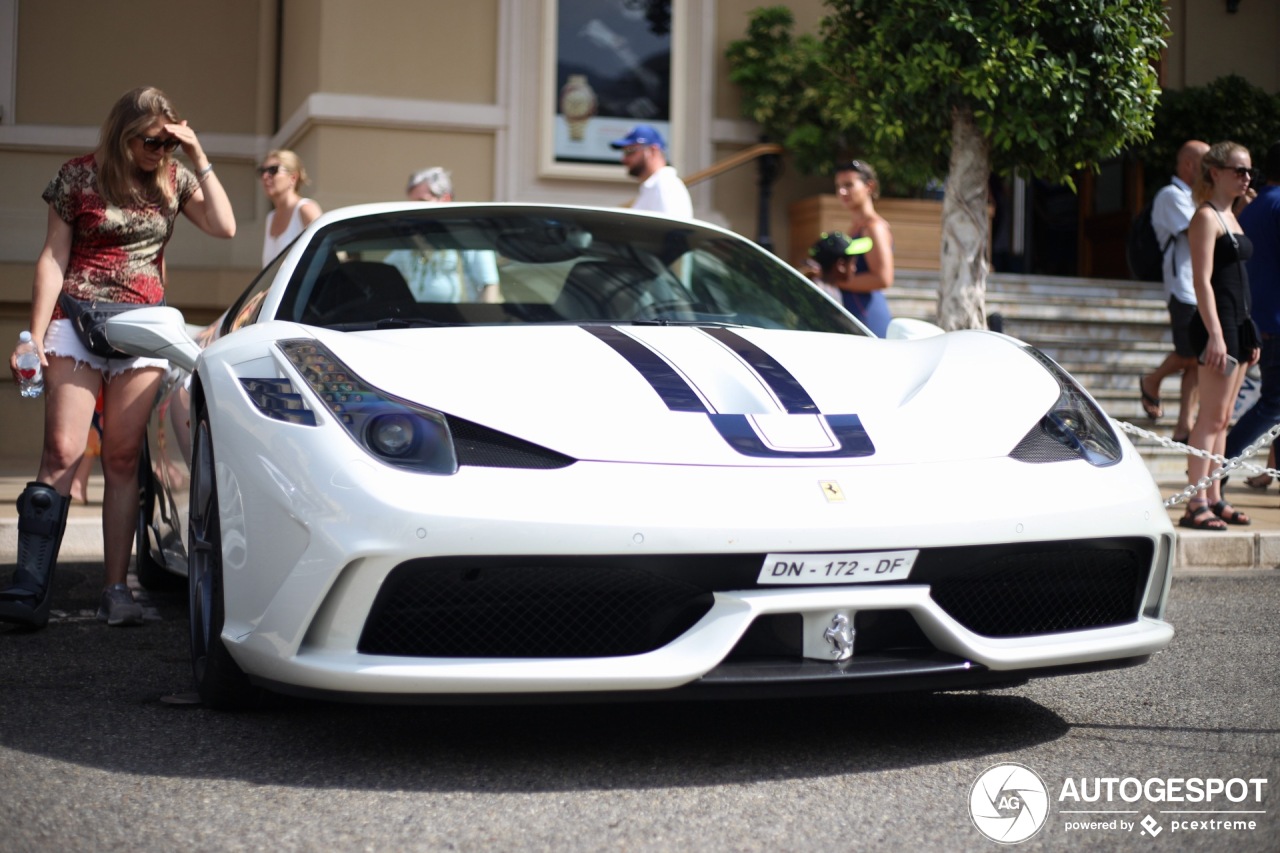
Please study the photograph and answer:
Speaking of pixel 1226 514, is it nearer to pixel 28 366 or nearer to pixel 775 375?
pixel 775 375

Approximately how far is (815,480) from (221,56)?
423 inches

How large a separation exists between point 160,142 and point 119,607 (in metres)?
1.40

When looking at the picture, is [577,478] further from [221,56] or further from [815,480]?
[221,56]

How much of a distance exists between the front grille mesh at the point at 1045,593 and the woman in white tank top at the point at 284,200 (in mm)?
4682

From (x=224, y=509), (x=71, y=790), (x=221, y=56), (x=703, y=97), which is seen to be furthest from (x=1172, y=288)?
(x=221, y=56)

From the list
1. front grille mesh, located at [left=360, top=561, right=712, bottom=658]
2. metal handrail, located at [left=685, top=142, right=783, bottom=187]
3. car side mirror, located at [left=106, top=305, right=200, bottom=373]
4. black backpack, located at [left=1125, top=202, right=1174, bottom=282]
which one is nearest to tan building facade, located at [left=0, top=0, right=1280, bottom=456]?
metal handrail, located at [left=685, top=142, right=783, bottom=187]

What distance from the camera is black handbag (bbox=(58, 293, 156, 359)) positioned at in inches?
182

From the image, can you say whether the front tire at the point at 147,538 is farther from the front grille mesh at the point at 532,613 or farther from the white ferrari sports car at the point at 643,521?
the front grille mesh at the point at 532,613

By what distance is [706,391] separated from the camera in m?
3.24

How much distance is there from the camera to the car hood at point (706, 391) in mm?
3006

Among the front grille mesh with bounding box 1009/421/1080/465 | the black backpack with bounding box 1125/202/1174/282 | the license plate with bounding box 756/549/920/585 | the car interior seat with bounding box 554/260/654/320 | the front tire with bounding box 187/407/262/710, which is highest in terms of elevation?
the black backpack with bounding box 1125/202/1174/282

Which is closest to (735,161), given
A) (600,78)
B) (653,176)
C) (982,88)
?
(600,78)

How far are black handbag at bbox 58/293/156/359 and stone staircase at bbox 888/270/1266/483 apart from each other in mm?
6438

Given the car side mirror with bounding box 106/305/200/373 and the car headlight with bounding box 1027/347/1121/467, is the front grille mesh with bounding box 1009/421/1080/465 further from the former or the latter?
the car side mirror with bounding box 106/305/200/373
